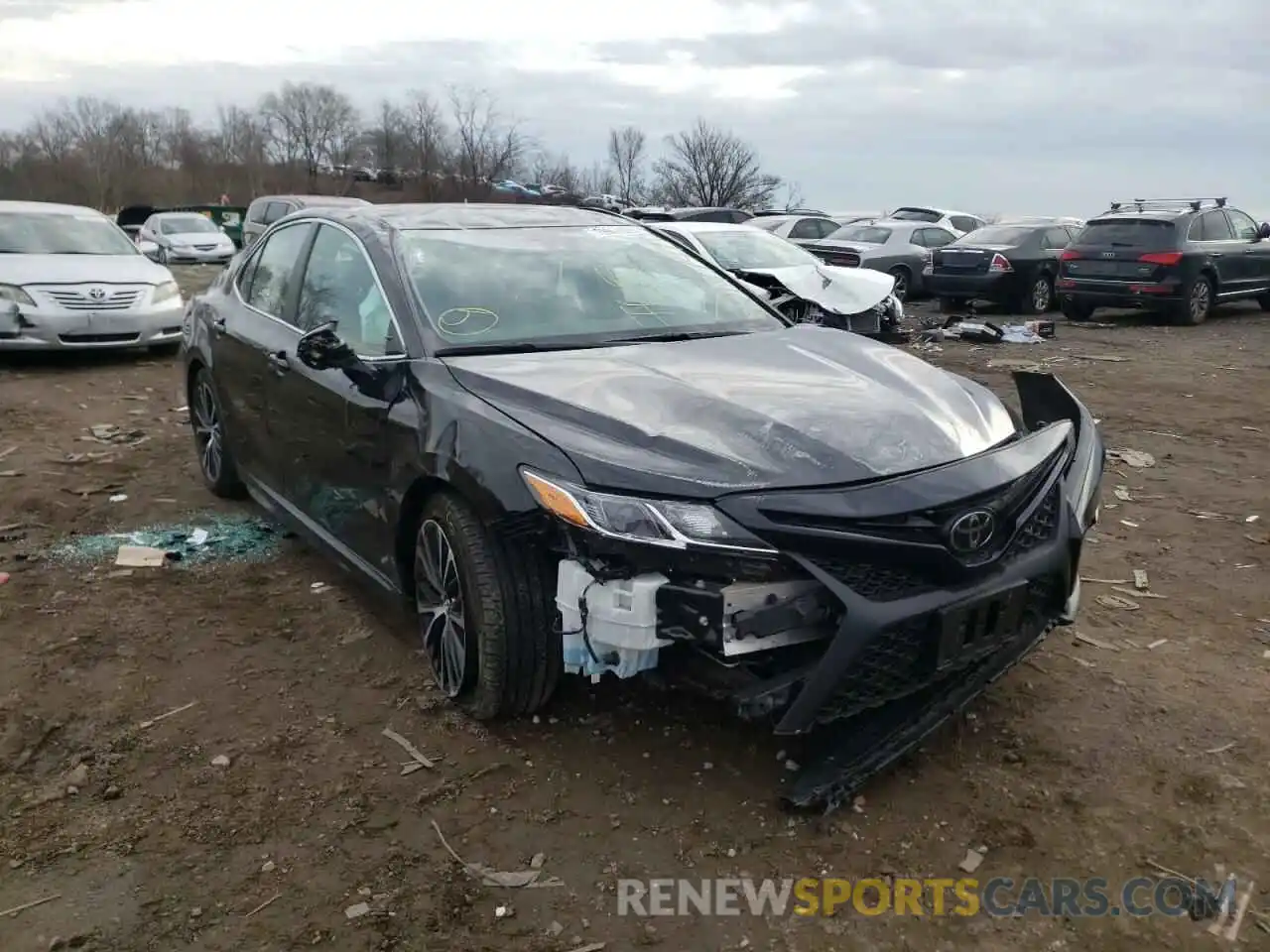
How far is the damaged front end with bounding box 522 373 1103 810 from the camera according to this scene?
2680 millimetres

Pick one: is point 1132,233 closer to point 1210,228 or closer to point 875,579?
point 1210,228

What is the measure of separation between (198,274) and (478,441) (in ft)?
71.2

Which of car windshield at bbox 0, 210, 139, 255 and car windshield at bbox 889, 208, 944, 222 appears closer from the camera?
car windshield at bbox 0, 210, 139, 255

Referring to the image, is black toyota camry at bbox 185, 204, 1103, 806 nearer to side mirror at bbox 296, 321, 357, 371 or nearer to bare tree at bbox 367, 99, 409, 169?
side mirror at bbox 296, 321, 357, 371

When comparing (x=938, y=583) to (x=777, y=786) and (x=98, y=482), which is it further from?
(x=98, y=482)

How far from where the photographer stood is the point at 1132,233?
13.9 metres

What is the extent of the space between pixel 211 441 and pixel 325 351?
2.55 metres

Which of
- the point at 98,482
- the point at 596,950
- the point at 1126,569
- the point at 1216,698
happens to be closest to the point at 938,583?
the point at 596,950

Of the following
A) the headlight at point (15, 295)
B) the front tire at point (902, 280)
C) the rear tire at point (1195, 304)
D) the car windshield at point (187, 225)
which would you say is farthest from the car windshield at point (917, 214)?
the headlight at point (15, 295)

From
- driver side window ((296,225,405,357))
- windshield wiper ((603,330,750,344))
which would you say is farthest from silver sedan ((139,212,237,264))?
Result: windshield wiper ((603,330,750,344))

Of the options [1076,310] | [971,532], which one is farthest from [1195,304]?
[971,532]

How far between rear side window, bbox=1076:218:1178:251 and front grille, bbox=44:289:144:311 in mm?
11770

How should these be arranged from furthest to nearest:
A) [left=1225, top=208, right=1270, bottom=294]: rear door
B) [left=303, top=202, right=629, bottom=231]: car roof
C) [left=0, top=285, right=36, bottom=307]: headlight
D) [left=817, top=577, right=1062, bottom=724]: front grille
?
[left=1225, top=208, right=1270, bottom=294]: rear door
[left=0, top=285, right=36, bottom=307]: headlight
[left=303, top=202, right=629, bottom=231]: car roof
[left=817, top=577, right=1062, bottom=724]: front grille

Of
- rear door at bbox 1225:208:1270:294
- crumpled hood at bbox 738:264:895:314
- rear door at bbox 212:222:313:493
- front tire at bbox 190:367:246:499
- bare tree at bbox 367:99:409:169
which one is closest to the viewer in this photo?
rear door at bbox 212:222:313:493
